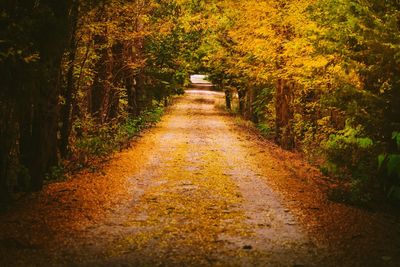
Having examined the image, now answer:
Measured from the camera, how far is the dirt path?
6.31 meters

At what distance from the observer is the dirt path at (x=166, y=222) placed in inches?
249

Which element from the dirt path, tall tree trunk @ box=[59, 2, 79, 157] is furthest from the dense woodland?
the dirt path

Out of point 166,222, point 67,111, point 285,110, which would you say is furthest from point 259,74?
point 166,222

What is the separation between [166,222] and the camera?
7953 millimetres

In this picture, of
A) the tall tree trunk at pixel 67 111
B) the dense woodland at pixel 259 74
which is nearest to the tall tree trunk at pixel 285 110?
the dense woodland at pixel 259 74

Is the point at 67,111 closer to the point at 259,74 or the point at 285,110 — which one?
the point at 259,74

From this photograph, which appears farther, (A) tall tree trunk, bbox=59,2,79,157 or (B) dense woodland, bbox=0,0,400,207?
(A) tall tree trunk, bbox=59,2,79,157

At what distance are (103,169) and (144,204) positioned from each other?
4.11 meters

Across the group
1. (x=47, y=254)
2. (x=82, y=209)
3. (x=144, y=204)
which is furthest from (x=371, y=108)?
(x=47, y=254)

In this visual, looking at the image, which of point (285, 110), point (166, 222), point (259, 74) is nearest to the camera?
point (166, 222)

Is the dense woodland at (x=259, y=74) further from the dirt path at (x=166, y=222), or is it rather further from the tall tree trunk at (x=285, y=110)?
the dirt path at (x=166, y=222)

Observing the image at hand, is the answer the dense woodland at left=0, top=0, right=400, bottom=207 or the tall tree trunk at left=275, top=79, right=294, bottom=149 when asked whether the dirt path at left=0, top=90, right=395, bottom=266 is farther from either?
the tall tree trunk at left=275, top=79, right=294, bottom=149

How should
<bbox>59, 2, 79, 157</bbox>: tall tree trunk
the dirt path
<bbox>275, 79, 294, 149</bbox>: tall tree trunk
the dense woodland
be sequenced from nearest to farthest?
the dirt path
the dense woodland
<bbox>59, 2, 79, 157</bbox>: tall tree trunk
<bbox>275, 79, 294, 149</bbox>: tall tree trunk

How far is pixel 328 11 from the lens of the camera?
11.3m
